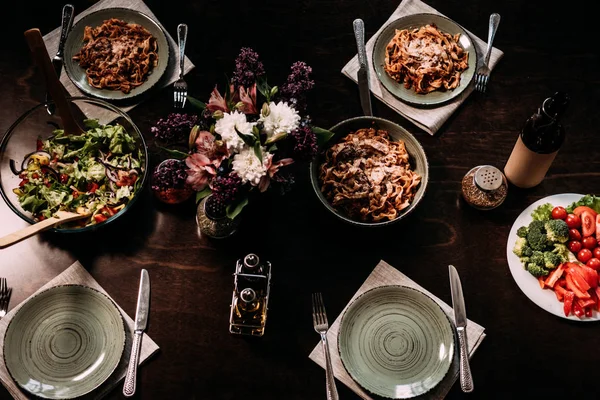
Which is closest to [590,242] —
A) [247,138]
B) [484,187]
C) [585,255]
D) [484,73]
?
[585,255]

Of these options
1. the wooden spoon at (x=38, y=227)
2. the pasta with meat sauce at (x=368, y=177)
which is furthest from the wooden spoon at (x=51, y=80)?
the pasta with meat sauce at (x=368, y=177)

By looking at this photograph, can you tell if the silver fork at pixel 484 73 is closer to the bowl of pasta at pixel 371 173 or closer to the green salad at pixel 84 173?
the bowl of pasta at pixel 371 173

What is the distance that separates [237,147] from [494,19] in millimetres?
1247

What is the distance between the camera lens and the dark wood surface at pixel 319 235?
2012 millimetres

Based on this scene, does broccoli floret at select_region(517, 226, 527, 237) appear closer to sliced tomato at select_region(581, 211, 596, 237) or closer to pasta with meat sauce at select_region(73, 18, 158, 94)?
sliced tomato at select_region(581, 211, 596, 237)

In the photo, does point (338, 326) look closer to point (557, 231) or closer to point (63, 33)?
point (557, 231)

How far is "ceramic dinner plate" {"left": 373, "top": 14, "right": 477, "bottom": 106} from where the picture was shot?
7.15 ft

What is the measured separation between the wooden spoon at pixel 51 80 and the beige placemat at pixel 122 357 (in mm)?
480

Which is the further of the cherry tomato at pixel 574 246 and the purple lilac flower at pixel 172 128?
the cherry tomato at pixel 574 246

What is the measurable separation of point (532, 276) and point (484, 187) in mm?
340

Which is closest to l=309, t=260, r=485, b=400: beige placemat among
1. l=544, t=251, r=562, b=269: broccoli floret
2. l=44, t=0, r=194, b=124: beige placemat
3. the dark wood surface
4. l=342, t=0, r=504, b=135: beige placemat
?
the dark wood surface

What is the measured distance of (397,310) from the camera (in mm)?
2031

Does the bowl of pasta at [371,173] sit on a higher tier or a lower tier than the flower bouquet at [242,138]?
lower

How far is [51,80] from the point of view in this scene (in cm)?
197
